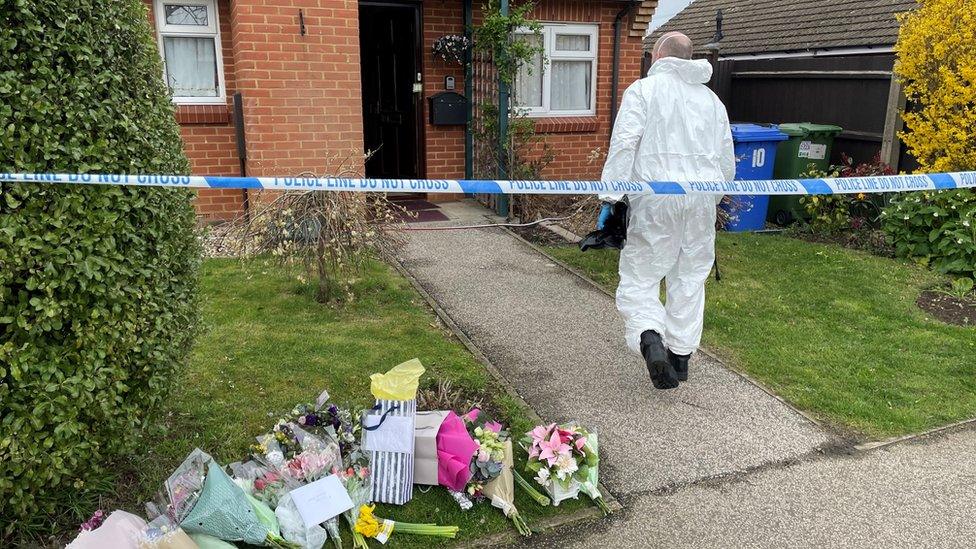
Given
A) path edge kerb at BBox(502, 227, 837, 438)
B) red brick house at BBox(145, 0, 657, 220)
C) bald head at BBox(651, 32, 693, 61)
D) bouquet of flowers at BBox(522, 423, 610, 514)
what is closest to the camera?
bouquet of flowers at BBox(522, 423, 610, 514)

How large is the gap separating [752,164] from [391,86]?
15.4 ft

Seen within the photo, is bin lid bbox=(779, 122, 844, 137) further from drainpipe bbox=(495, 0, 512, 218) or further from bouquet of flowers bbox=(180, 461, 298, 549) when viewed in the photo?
bouquet of flowers bbox=(180, 461, 298, 549)

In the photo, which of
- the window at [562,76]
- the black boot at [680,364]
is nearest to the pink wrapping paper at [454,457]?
the black boot at [680,364]

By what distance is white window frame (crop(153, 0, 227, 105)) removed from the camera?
24.5 ft

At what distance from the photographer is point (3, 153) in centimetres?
227

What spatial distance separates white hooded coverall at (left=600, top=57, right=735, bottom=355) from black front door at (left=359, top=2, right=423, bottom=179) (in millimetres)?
5418

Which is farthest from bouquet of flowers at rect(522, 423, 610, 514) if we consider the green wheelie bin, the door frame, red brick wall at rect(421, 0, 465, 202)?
the green wheelie bin

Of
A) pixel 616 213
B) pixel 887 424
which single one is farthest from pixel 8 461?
pixel 887 424

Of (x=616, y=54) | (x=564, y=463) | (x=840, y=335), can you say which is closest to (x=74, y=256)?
(x=564, y=463)

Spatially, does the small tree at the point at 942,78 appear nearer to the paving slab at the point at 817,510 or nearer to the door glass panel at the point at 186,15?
the paving slab at the point at 817,510

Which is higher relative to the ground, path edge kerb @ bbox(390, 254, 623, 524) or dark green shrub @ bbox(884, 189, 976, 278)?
dark green shrub @ bbox(884, 189, 976, 278)

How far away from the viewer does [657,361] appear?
12.8ft

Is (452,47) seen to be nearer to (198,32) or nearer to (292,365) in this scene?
(198,32)

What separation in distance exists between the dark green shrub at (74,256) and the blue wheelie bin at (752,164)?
22.4 ft
